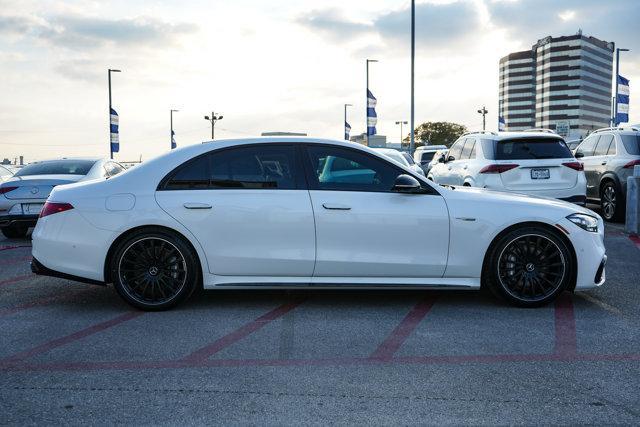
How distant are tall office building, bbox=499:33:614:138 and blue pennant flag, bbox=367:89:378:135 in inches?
5291

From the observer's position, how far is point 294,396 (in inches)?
150

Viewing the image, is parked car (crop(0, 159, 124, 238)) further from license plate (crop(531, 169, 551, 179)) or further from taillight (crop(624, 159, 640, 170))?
taillight (crop(624, 159, 640, 170))

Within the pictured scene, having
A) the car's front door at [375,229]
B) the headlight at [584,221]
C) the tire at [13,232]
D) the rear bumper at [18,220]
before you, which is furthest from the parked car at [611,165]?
the tire at [13,232]

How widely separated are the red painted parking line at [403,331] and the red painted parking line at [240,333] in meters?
1.02

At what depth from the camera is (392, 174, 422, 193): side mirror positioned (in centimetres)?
573

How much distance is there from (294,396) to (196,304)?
256 centimetres

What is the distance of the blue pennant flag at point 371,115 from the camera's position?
35.9 meters

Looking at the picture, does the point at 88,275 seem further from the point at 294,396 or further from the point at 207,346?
the point at 294,396

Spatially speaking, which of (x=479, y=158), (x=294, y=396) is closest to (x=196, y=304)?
(x=294, y=396)

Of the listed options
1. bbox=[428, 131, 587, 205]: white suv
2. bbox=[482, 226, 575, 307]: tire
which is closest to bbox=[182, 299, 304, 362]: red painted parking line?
bbox=[482, 226, 575, 307]: tire

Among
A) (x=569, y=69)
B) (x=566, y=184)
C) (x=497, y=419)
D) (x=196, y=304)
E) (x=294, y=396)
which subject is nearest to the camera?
(x=497, y=419)

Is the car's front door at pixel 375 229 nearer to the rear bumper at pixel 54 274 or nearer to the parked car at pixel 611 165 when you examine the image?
the rear bumper at pixel 54 274

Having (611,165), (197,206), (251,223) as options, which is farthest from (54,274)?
(611,165)

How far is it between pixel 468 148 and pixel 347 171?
6847mm
